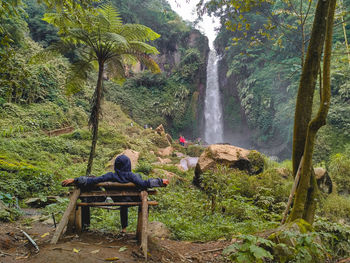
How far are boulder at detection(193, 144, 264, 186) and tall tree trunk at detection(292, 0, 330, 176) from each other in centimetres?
498

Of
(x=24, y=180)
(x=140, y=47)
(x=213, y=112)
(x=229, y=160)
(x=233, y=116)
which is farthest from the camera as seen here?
(x=213, y=112)

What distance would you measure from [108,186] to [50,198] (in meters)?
3.26

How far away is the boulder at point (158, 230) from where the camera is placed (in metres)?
3.80

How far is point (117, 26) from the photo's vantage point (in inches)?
248

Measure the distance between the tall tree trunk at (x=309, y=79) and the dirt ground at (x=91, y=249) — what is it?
6.24 ft

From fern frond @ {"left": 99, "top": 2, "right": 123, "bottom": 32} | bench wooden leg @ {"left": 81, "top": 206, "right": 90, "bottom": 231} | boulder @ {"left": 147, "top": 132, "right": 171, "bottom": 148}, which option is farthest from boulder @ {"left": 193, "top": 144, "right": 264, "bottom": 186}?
boulder @ {"left": 147, "top": 132, "right": 171, "bottom": 148}

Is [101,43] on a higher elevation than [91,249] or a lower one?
higher

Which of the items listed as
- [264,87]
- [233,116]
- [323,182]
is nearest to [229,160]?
[323,182]

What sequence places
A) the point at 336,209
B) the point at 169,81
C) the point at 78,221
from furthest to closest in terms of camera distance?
the point at 169,81 < the point at 336,209 < the point at 78,221

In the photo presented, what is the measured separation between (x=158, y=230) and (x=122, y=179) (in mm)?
1485

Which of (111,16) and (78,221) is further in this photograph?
(111,16)

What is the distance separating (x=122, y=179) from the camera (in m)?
2.94

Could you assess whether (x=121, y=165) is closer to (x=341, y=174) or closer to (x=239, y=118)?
(x=341, y=174)

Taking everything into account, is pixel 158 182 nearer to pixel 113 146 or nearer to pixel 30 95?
pixel 113 146
